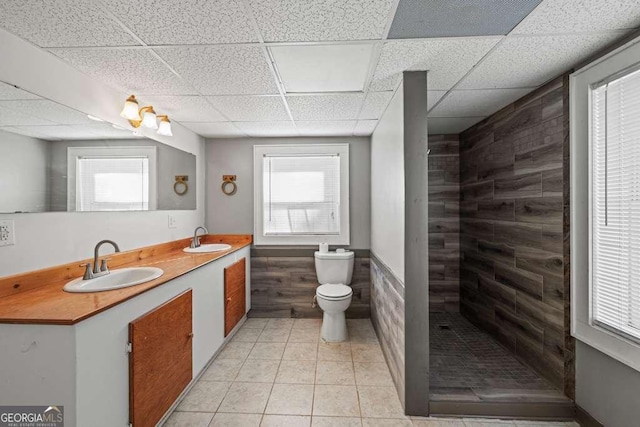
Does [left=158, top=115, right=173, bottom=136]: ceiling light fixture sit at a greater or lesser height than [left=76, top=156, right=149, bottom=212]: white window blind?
greater

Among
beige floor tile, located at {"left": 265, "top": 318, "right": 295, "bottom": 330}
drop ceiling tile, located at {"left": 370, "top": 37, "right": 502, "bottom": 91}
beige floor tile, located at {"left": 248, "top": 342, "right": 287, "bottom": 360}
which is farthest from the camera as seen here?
beige floor tile, located at {"left": 265, "top": 318, "right": 295, "bottom": 330}

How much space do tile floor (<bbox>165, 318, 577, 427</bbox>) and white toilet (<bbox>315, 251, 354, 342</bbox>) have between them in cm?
15

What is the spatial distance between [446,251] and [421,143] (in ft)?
6.25

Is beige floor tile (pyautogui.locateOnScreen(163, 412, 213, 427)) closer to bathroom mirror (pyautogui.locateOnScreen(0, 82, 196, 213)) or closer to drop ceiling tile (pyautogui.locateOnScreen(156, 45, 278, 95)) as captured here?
bathroom mirror (pyautogui.locateOnScreen(0, 82, 196, 213))

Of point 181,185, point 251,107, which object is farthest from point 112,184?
point 251,107

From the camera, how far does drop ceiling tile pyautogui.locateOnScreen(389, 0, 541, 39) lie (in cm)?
A: 115

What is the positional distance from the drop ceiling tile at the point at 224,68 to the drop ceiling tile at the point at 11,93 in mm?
704

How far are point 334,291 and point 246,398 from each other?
1.13 meters

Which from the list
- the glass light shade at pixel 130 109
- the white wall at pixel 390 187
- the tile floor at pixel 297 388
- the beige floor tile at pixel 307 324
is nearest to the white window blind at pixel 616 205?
the tile floor at pixel 297 388

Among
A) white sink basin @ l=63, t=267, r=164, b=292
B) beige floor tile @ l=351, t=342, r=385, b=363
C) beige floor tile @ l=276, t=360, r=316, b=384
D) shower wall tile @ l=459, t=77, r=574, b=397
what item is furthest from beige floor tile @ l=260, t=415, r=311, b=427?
shower wall tile @ l=459, t=77, r=574, b=397

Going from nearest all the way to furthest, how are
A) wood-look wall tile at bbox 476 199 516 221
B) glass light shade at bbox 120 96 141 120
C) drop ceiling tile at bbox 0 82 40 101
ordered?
drop ceiling tile at bbox 0 82 40 101
glass light shade at bbox 120 96 141 120
wood-look wall tile at bbox 476 199 516 221

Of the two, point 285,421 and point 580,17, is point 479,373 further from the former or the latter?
point 580,17

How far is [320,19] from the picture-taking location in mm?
1226

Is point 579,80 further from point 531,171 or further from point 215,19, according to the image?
point 215,19
